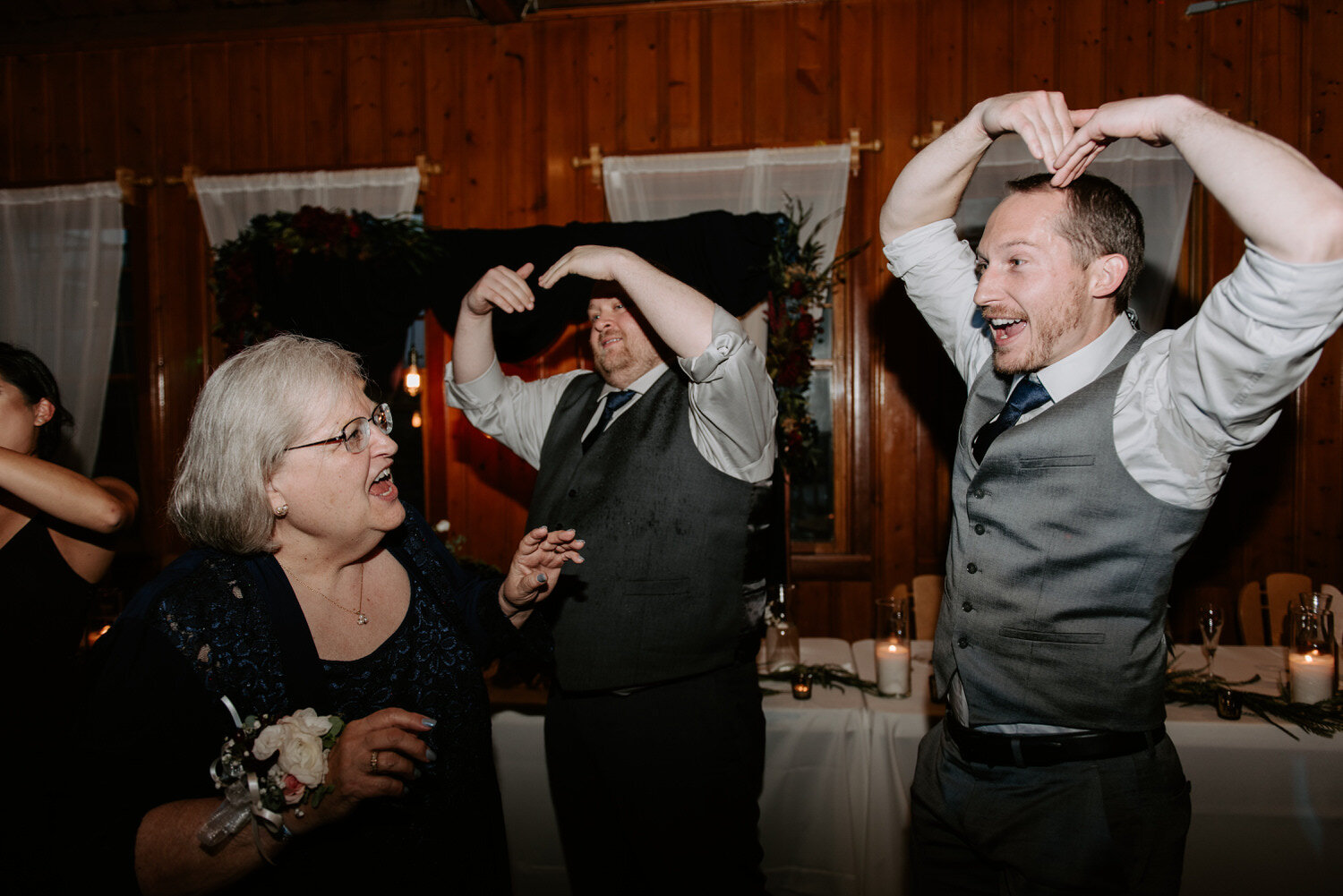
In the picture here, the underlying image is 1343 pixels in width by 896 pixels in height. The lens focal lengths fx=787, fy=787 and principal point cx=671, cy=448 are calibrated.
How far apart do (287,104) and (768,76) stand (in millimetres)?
2977

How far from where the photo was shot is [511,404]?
2.57 metres

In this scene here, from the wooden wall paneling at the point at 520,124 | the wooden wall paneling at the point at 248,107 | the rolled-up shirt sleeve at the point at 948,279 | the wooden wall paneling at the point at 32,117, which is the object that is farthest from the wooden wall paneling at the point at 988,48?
the wooden wall paneling at the point at 32,117

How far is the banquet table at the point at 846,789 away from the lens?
2.20 m

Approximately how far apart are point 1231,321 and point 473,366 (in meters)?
1.96

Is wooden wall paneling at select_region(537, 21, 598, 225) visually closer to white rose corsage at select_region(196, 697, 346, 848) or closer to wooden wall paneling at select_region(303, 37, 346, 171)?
wooden wall paneling at select_region(303, 37, 346, 171)

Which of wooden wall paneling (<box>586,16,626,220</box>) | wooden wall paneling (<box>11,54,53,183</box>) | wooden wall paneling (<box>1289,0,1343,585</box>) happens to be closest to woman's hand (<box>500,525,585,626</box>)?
wooden wall paneling (<box>586,16,626,220</box>)

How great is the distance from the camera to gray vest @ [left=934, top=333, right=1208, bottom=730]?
4.56ft

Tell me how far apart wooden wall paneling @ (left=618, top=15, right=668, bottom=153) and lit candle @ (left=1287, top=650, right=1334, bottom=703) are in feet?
12.5

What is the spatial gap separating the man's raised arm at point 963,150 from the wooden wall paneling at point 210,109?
4710 mm

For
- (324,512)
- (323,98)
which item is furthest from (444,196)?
(324,512)

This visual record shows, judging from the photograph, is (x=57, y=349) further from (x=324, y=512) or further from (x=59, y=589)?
(x=324, y=512)

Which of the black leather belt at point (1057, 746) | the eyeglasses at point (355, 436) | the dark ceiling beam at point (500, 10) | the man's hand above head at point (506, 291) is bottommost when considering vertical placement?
the black leather belt at point (1057, 746)

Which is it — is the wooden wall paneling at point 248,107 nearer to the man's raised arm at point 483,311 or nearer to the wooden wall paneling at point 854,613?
the man's raised arm at point 483,311

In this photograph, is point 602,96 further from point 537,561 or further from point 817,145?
point 537,561
